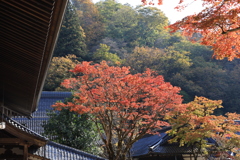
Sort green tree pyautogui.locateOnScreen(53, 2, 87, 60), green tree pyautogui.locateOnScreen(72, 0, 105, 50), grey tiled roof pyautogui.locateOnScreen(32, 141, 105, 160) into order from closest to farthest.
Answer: grey tiled roof pyautogui.locateOnScreen(32, 141, 105, 160) < green tree pyautogui.locateOnScreen(53, 2, 87, 60) < green tree pyautogui.locateOnScreen(72, 0, 105, 50)

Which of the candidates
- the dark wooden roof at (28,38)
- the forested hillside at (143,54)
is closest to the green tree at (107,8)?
the forested hillside at (143,54)

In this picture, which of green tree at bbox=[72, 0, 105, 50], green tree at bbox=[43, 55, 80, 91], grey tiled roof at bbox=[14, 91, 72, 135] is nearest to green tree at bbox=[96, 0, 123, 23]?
green tree at bbox=[72, 0, 105, 50]

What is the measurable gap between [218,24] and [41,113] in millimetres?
13356

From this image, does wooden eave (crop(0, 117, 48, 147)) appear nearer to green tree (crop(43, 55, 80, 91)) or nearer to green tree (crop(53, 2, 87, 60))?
green tree (crop(43, 55, 80, 91))

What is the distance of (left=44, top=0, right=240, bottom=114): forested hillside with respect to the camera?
83.6 ft

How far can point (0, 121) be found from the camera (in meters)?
5.15

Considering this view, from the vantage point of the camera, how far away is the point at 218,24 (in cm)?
577

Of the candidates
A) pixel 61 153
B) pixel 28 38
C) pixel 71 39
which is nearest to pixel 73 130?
pixel 61 153

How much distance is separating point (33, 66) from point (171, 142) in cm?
1015

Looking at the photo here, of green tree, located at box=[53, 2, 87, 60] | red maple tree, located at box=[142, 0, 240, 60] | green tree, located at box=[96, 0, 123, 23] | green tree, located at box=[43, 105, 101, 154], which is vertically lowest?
green tree, located at box=[43, 105, 101, 154]

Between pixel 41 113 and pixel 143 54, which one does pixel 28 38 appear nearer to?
pixel 41 113

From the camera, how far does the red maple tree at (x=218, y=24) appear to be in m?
5.62

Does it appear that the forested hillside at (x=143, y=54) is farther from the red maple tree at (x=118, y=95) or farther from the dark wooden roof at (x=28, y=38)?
the dark wooden roof at (x=28, y=38)

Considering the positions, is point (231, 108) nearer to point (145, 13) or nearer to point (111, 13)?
point (145, 13)
